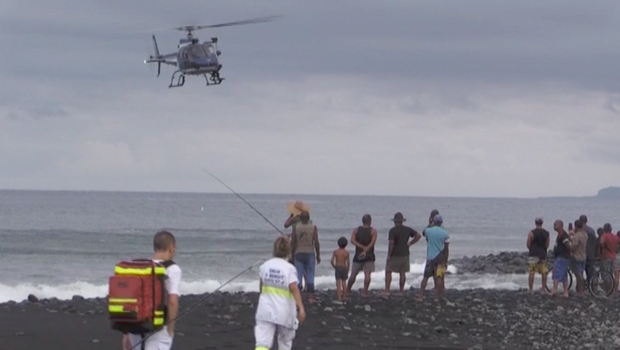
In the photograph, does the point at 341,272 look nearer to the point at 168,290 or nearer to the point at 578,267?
the point at 578,267

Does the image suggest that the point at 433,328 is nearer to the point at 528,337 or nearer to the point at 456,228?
the point at 528,337

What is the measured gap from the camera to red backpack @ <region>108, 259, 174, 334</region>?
8.59 metres

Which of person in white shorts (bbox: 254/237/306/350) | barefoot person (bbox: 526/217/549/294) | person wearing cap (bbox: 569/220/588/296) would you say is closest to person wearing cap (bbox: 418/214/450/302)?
barefoot person (bbox: 526/217/549/294)

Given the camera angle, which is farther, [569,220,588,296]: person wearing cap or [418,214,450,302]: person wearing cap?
[569,220,588,296]: person wearing cap

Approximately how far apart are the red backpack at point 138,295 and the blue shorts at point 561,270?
1476 cm

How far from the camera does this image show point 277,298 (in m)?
10.5

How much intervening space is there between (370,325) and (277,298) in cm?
695

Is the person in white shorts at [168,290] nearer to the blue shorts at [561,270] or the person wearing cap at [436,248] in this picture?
the person wearing cap at [436,248]

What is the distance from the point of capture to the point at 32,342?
1514cm

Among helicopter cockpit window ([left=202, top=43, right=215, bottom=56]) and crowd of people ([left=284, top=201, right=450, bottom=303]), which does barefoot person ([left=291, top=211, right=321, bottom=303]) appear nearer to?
crowd of people ([left=284, top=201, right=450, bottom=303])

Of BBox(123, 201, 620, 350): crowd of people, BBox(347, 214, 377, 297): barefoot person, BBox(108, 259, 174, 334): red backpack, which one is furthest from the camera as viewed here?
BBox(347, 214, 377, 297): barefoot person

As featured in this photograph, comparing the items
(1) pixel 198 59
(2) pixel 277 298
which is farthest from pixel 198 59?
(2) pixel 277 298

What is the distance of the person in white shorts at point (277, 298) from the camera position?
34.5 feet

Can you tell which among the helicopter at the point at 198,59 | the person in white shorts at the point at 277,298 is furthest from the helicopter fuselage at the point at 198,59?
the person in white shorts at the point at 277,298
